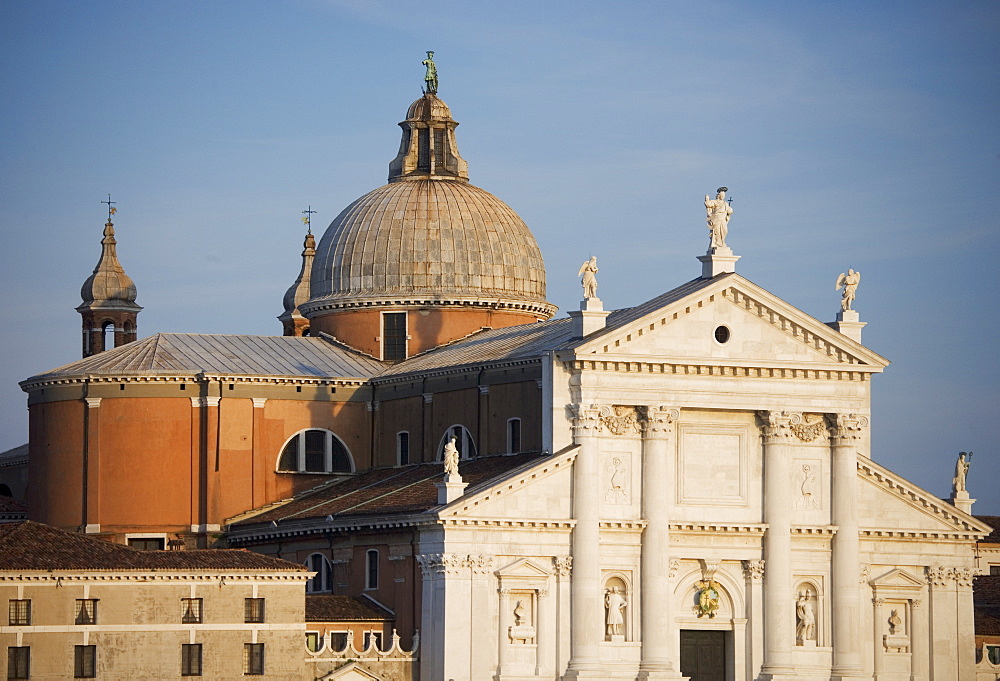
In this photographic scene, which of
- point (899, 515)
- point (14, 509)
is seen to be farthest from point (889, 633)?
point (14, 509)

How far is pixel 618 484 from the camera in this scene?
5878 cm

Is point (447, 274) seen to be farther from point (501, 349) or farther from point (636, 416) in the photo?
point (636, 416)

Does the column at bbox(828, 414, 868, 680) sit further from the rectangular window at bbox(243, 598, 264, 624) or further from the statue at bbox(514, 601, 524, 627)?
the rectangular window at bbox(243, 598, 264, 624)

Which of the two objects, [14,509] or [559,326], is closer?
[559,326]

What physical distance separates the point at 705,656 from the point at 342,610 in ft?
29.2

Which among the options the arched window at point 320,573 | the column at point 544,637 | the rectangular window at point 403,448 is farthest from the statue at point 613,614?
the rectangular window at point 403,448

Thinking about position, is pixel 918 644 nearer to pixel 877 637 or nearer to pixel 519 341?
pixel 877 637

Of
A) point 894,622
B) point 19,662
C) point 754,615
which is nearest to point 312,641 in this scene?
point 19,662

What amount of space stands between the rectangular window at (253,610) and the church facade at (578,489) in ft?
5.62

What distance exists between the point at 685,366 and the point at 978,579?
25.5m

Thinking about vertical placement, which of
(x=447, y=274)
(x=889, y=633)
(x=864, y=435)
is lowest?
(x=889, y=633)

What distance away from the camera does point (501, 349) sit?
65.4 meters

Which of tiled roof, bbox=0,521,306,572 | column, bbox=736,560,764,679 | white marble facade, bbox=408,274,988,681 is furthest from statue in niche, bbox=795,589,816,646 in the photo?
tiled roof, bbox=0,521,306,572

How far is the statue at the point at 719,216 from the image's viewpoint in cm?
6040
